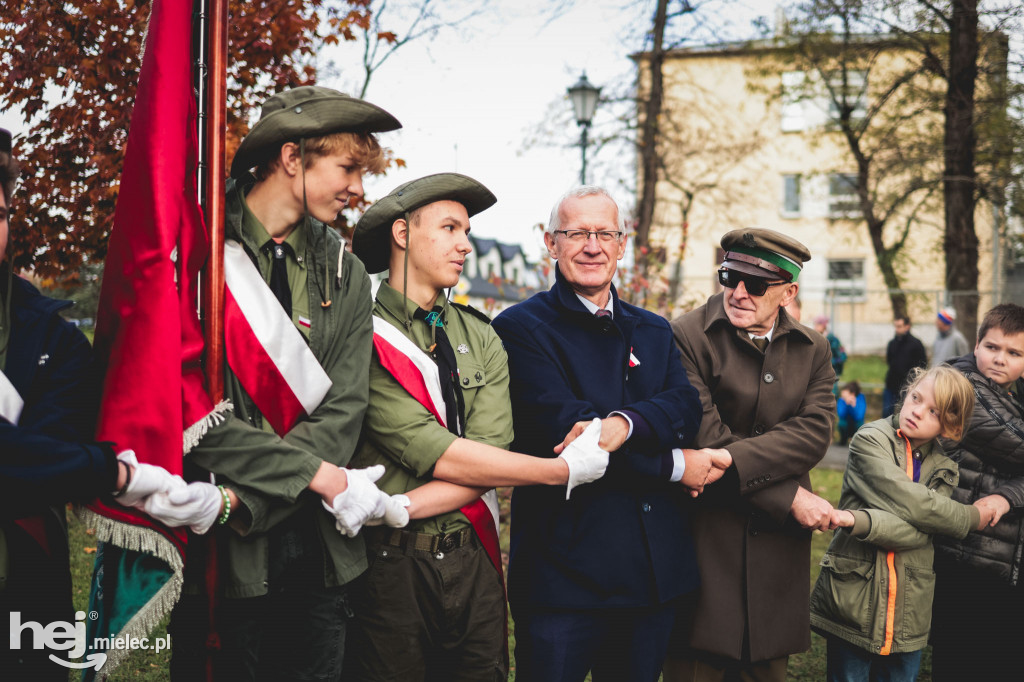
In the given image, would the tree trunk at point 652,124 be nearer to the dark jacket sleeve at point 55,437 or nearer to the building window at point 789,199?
the dark jacket sleeve at point 55,437

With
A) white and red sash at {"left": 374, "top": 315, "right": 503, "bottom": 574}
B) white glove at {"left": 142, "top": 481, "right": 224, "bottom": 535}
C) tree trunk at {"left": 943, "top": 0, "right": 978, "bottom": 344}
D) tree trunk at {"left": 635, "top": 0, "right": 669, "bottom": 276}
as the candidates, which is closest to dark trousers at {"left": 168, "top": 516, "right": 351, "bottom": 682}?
white glove at {"left": 142, "top": 481, "right": 224, "bottom": 535}

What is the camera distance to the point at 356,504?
233cm

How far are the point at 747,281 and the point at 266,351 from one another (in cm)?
192

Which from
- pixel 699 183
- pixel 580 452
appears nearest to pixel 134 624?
pixel 580 452

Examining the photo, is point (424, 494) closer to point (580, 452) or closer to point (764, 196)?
point (580, 452)

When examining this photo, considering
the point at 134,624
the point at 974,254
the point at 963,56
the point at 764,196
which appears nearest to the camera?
the point at 134,624

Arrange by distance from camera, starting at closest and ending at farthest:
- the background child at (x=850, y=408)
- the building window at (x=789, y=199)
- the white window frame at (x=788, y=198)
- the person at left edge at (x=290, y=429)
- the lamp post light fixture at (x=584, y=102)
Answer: the person at left edge at (x=290, y=429)
the lamp post light fixture at (x=584, y=102)
the background child at (x=850, y=408)
the white window frame at (x=788, y=198)
the building window at (x=789, y=199)

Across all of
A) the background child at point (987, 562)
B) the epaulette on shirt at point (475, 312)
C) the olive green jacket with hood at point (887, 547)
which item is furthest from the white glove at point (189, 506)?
the background child at point (987, 562)

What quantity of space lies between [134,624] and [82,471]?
529 millimetres

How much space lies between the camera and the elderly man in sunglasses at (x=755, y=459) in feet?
9.91

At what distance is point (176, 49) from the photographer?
7.70 ft

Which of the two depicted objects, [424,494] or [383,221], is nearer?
[424,494]

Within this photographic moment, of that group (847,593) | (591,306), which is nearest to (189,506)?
(591,306)

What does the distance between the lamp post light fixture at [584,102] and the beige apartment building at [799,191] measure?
191 cm
